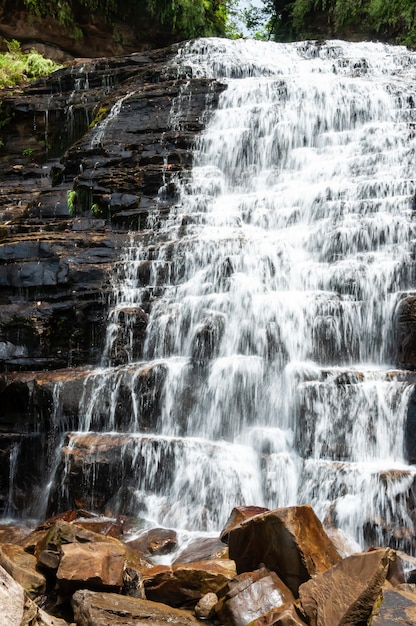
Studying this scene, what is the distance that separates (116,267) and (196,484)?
187 inches

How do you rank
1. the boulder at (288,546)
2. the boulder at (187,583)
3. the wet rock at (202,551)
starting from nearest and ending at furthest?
the boulder at (288,546)
the boulder at (187,583)
the wet rock at (202,551)

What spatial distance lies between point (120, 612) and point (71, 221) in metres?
9.41

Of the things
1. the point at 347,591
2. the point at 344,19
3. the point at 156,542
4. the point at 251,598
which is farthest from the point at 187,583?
the point at 344,19

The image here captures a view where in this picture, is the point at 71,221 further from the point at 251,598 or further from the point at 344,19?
the point at 344,19

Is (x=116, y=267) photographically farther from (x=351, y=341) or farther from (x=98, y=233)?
(x=351, y=341)

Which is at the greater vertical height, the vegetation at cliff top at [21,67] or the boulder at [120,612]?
the vegetation at cliff top at [21,67]

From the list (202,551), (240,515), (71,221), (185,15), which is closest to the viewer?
(240,515)

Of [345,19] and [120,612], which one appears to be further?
[345,19]

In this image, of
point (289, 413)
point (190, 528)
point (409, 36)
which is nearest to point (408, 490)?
point (289, 413)

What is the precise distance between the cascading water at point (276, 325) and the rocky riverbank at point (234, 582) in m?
1.66

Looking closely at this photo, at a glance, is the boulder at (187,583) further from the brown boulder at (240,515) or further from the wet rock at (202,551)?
the brown boulder at (240,515)

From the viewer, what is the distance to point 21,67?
20875 millimetres

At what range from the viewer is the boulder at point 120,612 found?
12.9ft

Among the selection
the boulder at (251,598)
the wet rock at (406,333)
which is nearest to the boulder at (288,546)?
the boulder at (251,598)
